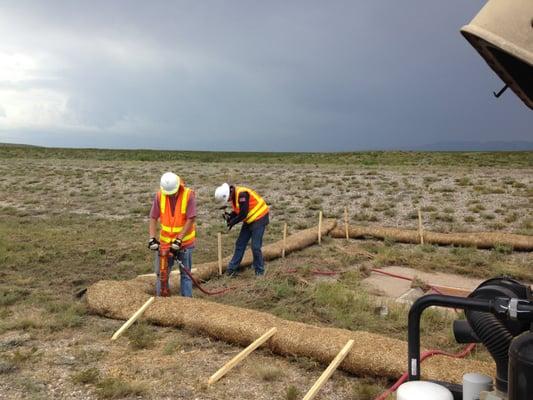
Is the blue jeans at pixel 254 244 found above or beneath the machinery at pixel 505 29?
beneath

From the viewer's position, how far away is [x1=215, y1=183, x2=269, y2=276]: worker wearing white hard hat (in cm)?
838

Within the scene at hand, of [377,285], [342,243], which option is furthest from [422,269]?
[342,243]

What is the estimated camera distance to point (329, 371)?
4484 mm

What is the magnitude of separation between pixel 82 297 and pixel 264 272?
3020 millimetres

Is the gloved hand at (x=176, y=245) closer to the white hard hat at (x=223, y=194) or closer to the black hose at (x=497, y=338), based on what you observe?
the white hard hat at (x=223, y=194)

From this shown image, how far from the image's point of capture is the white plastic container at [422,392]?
68.3 inches

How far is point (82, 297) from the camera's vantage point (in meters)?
7.32

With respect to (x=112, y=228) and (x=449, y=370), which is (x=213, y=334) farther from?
(x=112, y=228)

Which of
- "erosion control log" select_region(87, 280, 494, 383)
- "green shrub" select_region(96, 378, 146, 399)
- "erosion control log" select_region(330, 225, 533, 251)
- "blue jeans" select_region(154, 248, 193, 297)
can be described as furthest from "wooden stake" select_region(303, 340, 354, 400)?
"erosion control log" select_region(330, 225, 533, 251)

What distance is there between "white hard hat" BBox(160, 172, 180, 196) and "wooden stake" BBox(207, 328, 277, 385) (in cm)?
230

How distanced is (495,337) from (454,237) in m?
10.2

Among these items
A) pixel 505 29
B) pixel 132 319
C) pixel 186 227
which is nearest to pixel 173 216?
pixel 186 227

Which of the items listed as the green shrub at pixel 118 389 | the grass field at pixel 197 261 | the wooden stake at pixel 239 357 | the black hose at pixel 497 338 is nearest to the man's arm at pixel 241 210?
the grass field at pixel 197 261

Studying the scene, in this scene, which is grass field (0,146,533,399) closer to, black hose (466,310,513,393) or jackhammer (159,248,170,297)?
jackhammer (159,248,170,297)
